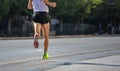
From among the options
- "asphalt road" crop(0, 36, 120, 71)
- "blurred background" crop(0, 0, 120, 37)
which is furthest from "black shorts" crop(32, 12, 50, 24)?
"blurred background" crop(0, 0, 120, 37)

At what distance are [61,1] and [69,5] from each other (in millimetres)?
2361

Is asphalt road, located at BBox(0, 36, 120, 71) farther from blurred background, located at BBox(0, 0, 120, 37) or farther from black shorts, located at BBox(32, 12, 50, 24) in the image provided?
blurred background, located at BBox(0, 0, 120, 37)

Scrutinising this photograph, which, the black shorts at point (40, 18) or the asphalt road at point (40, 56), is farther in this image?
the asphalt road at point (40, 56)

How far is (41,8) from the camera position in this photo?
1037 cm

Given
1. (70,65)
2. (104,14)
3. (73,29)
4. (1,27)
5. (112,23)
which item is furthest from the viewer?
(112,23)

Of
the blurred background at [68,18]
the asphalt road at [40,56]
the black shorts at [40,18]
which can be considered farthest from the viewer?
the blurred background at [68,18]

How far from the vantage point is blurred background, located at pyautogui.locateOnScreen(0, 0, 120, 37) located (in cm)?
5456

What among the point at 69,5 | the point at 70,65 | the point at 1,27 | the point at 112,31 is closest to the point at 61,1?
the point at 69,5

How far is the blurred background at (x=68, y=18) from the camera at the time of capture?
54562mm

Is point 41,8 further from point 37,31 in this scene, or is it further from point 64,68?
point 64,68

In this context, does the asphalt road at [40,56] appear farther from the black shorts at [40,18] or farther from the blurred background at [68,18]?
the blurred background at [68,18]

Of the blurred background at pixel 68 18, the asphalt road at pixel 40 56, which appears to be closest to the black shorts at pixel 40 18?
the asphalt road at pixel 40 56

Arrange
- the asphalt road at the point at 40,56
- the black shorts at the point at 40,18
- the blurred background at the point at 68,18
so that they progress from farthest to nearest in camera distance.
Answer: the blurred background at the point at 68,18
the asphalt road at the point at 40,56
the black shorts at the point at 40,18

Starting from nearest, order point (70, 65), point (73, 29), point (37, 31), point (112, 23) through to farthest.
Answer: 1. point (37, 31)
2. point (70, 65)
3. point (73, 29)
4. point (112, 23)
